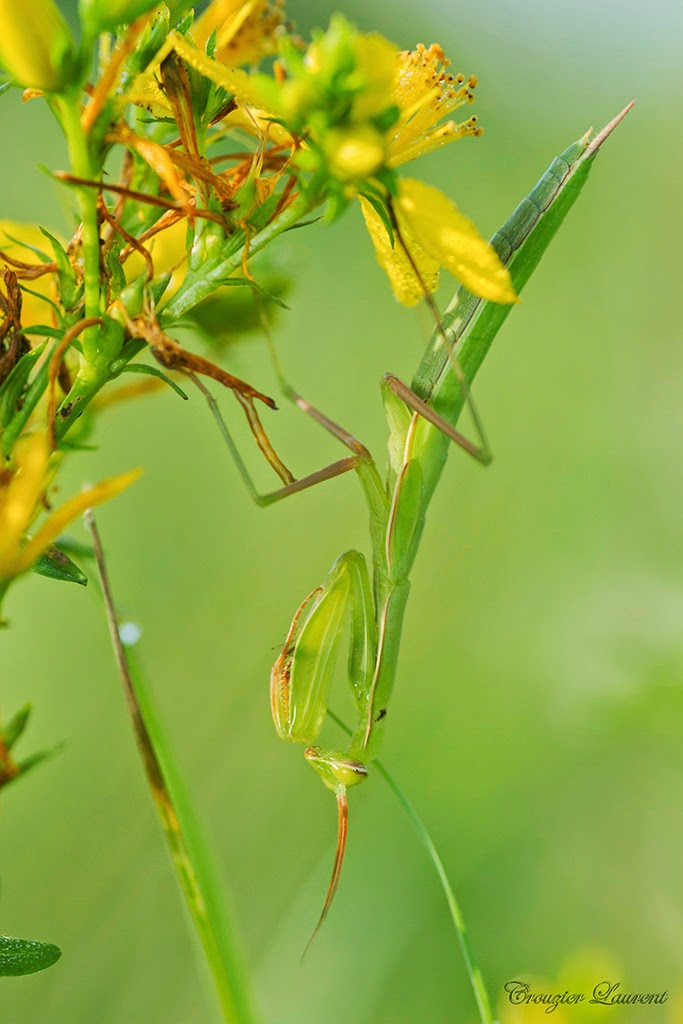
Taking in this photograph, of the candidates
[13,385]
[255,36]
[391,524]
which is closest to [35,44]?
[13,385]

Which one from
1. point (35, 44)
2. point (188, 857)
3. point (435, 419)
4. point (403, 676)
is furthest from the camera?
point (403, 676)

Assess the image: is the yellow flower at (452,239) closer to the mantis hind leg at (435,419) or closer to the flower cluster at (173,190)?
the flower cluster at (173,190)

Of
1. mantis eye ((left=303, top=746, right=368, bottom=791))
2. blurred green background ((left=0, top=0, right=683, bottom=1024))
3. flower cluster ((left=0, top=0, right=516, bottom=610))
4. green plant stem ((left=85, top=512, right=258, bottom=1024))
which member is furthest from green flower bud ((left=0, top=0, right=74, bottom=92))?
blurred green background ((left=0, top=0, right=683, bottom=1024))

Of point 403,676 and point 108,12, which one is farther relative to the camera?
point 403,676

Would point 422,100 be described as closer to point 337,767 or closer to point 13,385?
point 13,385

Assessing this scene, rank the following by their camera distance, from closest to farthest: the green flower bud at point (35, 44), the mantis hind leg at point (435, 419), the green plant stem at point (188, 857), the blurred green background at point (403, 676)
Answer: the green flower bud at point (35, 44)
the green plant stem at point (188, 857)
the mantis hind leg at point (435, 419)
the blurred green background at point (403, 676)

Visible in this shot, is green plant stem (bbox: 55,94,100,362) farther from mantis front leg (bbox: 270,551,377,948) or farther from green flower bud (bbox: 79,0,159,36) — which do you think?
mantis front leg (bbox: 270,551,377,948)

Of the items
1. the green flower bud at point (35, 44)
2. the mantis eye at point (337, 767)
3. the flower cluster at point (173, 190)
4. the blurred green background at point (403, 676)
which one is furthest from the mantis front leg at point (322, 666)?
the blurred green background at point (403, 676)
